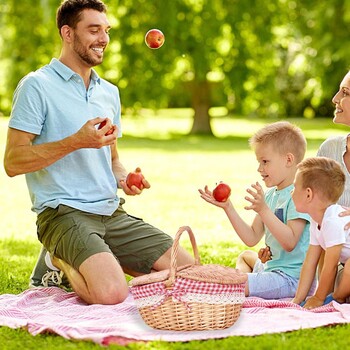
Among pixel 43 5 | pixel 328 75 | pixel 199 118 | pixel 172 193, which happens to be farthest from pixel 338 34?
pixel 172 193

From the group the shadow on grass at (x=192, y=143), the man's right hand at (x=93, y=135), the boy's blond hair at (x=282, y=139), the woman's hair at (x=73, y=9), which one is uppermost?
the woman's hair at (x=73, y=9)

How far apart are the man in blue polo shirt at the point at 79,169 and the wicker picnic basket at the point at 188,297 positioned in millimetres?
704

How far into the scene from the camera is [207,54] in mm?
22016

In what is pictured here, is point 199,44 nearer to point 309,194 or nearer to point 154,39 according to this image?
point 154,39

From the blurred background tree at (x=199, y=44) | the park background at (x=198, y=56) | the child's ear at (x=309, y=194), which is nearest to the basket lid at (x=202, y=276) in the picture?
the child's ear at (x=309, y=194)

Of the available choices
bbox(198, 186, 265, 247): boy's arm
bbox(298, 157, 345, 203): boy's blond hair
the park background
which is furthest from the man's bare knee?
the park background

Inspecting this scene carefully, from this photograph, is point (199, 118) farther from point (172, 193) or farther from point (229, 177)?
point (172, 193)

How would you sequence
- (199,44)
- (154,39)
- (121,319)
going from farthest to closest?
(199,44)
(154,39)
(121,319)

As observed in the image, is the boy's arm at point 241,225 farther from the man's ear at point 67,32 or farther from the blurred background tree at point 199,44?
the blurred background tree at point 199,44

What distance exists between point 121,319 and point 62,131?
1376mm

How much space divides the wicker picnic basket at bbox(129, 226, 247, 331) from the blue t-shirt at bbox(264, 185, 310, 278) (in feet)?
3.42

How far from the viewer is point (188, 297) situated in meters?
4.40

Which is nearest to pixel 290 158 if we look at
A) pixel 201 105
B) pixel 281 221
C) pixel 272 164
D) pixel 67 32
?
pixel 272 164

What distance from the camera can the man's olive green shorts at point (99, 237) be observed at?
5277 millimetres
